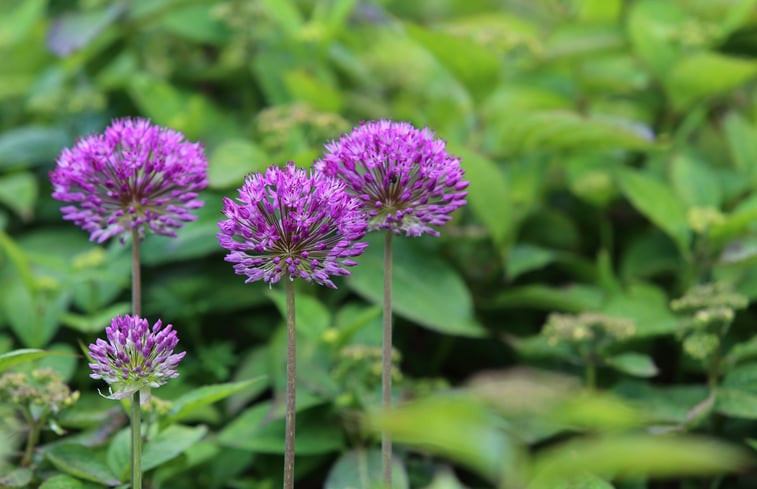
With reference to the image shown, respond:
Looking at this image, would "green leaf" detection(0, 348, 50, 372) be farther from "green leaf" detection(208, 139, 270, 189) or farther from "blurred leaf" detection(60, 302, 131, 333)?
"green leaf" detection(208, 139, 270, 189)

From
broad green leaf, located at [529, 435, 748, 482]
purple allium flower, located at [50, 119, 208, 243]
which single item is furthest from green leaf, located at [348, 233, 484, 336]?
broad green leaf, located at [529, 435, 748, 482]

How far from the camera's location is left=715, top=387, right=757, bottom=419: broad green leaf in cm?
206

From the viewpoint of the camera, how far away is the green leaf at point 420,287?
2.49m

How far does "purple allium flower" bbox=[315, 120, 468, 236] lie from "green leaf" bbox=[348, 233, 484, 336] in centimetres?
93

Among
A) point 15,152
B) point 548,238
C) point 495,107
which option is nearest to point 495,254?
point 548,238

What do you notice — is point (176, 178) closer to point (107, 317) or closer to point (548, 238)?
point (107, 317)

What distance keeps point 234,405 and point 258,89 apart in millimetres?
1656

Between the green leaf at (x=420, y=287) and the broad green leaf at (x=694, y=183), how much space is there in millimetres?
782

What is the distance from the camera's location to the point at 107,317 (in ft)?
7.50

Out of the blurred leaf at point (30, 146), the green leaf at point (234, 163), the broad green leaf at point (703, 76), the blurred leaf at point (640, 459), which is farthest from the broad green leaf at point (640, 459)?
the blurred leaf at point (30, 146)

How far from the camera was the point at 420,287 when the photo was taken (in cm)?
264

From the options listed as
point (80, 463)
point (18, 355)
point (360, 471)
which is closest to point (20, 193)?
point (80, 463)

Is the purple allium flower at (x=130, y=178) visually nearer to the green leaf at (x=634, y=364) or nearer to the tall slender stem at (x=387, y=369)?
the tall slender stem at (x=387, y=369)

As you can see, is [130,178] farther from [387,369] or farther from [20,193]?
[20,193]
